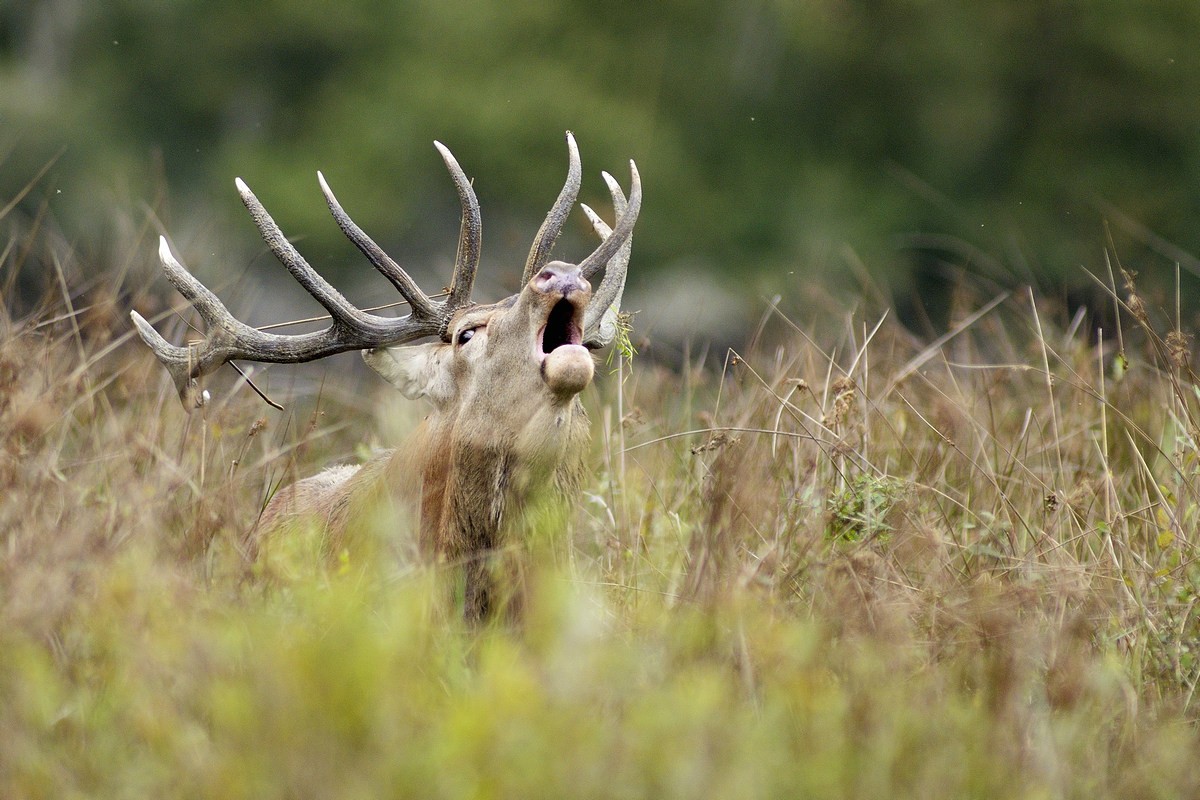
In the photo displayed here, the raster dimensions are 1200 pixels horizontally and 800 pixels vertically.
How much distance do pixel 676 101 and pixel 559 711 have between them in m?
→ 20.3

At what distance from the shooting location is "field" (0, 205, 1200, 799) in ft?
8.45

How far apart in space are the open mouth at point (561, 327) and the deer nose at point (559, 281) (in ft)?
0.12

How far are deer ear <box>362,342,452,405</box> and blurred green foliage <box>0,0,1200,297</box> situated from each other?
43.7 ft

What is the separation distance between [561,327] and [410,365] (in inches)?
27.2

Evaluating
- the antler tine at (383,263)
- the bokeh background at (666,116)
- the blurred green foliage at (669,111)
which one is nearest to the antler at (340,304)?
the antler tine at (383,263)

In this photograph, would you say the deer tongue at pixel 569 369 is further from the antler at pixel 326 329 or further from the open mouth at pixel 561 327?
the antler at pixel 326 329

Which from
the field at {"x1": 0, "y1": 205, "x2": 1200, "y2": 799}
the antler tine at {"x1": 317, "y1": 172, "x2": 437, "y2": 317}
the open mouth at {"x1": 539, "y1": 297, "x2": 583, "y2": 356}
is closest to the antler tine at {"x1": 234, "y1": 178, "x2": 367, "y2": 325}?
the antler tine at {"x1": 317, "y1": 172, "x2": 437, "y2": 317}

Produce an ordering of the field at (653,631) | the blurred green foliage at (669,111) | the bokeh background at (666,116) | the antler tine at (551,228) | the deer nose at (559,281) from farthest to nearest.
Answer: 1. the blurred green foliage at (669,111)
2. the bokeh background at (666,116)
3. the antler tine at (551,228)
4. the deer nose at (559,281)
5. the field at (653,631)

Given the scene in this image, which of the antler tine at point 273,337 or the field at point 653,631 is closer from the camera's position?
the field at point 653,631

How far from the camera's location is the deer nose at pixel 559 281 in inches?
173

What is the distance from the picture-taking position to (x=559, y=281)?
4.39 m

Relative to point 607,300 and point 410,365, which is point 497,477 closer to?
point 410,365

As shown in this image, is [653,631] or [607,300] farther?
[607,300]

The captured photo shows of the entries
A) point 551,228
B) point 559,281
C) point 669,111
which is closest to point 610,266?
point 551,228
